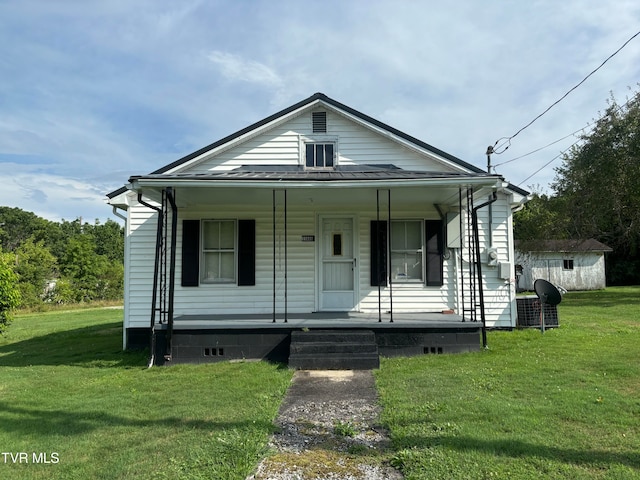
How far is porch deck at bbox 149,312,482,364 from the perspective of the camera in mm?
7035

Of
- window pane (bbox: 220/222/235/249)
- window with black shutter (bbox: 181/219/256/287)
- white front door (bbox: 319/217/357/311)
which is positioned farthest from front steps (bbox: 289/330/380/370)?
window pane (bbox: 220/222/235/249)

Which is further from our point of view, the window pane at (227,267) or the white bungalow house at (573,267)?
the white bungalow house at (573,267)

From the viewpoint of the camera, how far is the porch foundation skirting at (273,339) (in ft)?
23.1

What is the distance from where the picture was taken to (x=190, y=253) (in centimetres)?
861

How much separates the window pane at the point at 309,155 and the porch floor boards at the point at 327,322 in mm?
3279

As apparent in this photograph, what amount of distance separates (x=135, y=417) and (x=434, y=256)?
6237 mm

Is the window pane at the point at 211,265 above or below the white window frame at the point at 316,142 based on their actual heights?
below

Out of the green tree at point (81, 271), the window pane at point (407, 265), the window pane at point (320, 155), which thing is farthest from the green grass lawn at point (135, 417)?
the green tree at point (81, 271)

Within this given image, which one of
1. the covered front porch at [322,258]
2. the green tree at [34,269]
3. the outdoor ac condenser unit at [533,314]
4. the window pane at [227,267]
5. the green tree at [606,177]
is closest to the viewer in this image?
the covered front porch at [322,258]

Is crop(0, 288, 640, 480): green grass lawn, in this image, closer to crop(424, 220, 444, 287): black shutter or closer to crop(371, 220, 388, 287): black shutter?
crop(424, 220, 444, 287): black shutter

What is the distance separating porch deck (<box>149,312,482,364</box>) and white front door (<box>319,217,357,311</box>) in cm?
155

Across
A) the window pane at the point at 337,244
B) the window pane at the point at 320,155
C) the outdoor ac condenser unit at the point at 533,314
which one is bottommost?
the outdoor ac condenser unit at the point at 533,314

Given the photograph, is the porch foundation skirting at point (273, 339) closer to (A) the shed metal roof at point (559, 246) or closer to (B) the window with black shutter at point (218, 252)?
(B) the window with black shutter at point (218, 252)

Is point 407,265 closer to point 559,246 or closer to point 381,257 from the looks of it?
point 381,257
